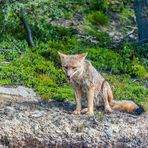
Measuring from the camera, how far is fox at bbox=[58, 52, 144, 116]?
12203 millimetres

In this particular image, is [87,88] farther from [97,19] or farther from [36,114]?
[97,19]

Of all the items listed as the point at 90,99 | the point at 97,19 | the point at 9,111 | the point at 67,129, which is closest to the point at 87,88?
the point at 90,99

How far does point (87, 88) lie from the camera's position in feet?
41.4

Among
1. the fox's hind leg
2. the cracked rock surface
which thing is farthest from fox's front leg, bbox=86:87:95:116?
the fox's hind leg

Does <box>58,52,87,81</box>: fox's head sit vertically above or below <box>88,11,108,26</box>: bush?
above

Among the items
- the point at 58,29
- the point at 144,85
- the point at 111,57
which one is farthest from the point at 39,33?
the point at 144,85

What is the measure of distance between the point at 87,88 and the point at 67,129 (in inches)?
39.2

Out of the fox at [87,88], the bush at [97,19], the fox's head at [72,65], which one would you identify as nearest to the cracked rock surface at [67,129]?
the fox at [87,88]

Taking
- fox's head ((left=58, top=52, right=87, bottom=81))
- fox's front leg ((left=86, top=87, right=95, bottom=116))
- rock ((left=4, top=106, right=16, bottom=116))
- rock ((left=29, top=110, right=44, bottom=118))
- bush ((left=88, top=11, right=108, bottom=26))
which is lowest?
bush ((left=88, top=11, right=108, bottom=26))

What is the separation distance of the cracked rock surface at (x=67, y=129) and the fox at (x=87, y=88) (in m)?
0.28

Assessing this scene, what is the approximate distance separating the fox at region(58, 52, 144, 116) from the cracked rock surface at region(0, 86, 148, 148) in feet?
0.91

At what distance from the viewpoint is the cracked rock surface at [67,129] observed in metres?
12.0

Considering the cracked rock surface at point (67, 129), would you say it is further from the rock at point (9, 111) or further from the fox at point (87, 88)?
the fox at point (87, 88)

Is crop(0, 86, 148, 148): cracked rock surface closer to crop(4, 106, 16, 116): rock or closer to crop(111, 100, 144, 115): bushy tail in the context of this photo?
crop(4, 106, 16, 116): rock
